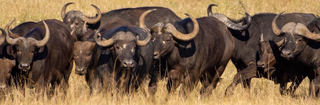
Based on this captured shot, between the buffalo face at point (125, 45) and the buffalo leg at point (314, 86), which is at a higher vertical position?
the buffalo face at point (125, 45)

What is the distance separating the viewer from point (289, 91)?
430 inches

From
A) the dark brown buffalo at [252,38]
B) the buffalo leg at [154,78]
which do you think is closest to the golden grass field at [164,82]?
the buffalo leg at [154,78]

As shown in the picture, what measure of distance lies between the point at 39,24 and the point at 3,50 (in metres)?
1.36

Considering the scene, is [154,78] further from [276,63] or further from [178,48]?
[276,63]

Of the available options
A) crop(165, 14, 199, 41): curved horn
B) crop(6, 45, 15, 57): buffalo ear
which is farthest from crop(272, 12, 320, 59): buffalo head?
crop(6, 45, 15, 57): buffalo ear

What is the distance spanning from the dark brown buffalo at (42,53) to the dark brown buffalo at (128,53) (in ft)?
2.95

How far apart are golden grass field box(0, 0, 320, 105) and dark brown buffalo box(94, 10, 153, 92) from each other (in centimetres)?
31

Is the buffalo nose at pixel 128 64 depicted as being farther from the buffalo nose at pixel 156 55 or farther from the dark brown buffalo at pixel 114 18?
the dark brown buffalo at pixel 114 18

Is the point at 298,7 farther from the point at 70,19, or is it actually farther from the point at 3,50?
the point at 3,50

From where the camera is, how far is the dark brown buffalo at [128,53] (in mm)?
8547

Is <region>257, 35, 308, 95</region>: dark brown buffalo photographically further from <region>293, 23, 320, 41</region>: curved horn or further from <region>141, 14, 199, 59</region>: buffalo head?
<region>141, 14, 199, 59</region>: buffalo head

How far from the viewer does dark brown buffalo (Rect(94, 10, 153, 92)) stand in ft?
28.0

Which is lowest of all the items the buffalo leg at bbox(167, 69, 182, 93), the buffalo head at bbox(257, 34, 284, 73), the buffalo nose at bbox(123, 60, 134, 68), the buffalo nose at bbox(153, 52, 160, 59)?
the buffalo leg at bbox(167, 69, 182, 93)

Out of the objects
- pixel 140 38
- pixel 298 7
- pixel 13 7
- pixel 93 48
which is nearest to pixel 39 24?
pixel 93 48
